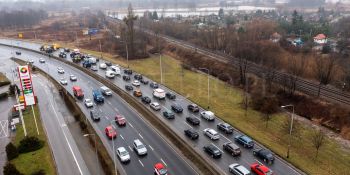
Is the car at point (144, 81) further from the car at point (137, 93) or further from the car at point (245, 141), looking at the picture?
the car at point (245, 141)

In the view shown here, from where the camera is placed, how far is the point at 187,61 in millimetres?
113750

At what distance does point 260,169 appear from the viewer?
4209cm

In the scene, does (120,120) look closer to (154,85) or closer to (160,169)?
(160,169)

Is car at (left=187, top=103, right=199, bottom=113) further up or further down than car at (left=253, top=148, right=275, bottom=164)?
further up

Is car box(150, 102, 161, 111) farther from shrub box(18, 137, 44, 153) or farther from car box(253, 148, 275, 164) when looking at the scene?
car box(253, 148, 275, 164)

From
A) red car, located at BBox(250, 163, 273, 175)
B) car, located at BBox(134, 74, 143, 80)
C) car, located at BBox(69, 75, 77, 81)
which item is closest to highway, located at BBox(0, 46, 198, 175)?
car, located at BBox(69, 75, 77, 81)

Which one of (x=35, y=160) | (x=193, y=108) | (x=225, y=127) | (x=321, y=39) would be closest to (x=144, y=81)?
(x=193, y=108)

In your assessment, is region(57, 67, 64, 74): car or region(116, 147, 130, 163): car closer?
region(116, 147, 130, 163): car

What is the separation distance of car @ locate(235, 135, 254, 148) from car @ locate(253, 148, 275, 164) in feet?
6.72

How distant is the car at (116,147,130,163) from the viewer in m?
46.7

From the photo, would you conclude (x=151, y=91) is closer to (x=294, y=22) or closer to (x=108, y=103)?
(x=108, y=103)

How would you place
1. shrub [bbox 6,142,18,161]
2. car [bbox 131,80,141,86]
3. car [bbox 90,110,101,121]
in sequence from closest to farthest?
shrub [bbox 6,142,18,161]
car [bbox 90,110,101,121]
car [bbox 131,80,141,86]

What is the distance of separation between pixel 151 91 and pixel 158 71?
2220 cm

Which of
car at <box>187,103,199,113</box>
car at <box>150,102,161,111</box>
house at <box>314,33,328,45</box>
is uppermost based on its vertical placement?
house at <box>314,33,328,45</box>
